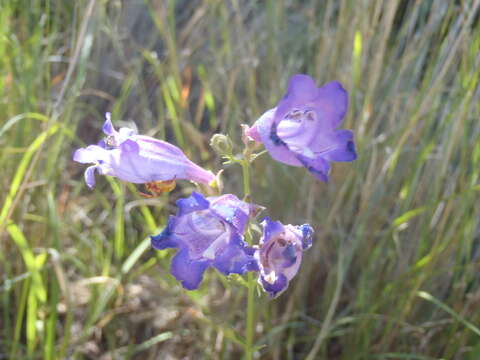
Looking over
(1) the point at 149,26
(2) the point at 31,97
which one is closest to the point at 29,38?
(2) the point at 31,97

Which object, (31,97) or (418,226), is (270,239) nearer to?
(418,226)

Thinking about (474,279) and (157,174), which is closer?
(157,174)

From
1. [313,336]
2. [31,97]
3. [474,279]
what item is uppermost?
[31,97]

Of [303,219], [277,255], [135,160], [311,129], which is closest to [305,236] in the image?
[277,255]

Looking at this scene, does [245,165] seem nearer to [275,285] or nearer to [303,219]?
[275,285]

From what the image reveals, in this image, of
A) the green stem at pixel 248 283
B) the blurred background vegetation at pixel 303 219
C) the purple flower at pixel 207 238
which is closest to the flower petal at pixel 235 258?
the purple flower at pixel 207 238

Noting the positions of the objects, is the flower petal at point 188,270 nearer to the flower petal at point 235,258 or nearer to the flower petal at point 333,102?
the flower petal at point 235,258

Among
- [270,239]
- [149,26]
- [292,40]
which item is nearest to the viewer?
[270,239]
